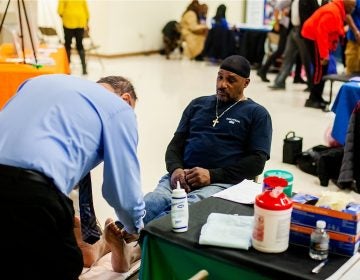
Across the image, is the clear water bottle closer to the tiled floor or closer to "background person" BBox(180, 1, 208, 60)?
the tiled floor

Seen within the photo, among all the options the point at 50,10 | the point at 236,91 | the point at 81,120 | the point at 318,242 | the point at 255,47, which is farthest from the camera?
the point at 50,10

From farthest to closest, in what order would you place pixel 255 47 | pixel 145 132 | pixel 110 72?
pixel 255 47 → pixel 110 72 → pixel 145 132

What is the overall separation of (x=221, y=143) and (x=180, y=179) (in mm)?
268

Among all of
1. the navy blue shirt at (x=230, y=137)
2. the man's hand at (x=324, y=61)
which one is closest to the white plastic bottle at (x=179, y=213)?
the navy blue shirt at (x=230, y=137)

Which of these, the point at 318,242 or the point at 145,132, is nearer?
the point at 318,242

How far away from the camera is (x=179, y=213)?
1.67 meters

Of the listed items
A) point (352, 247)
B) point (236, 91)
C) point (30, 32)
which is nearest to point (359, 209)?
point (352, 247)

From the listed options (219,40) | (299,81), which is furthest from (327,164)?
(219,40)

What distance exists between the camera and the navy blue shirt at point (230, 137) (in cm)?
257

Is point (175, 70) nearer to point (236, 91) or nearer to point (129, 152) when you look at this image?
point (236, 91)

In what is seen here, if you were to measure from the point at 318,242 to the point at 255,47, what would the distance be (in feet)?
28.1

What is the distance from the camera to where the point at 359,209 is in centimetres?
156

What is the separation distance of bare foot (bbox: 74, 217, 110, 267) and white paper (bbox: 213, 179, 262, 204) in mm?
673

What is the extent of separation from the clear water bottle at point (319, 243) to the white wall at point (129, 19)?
9.67 meters
